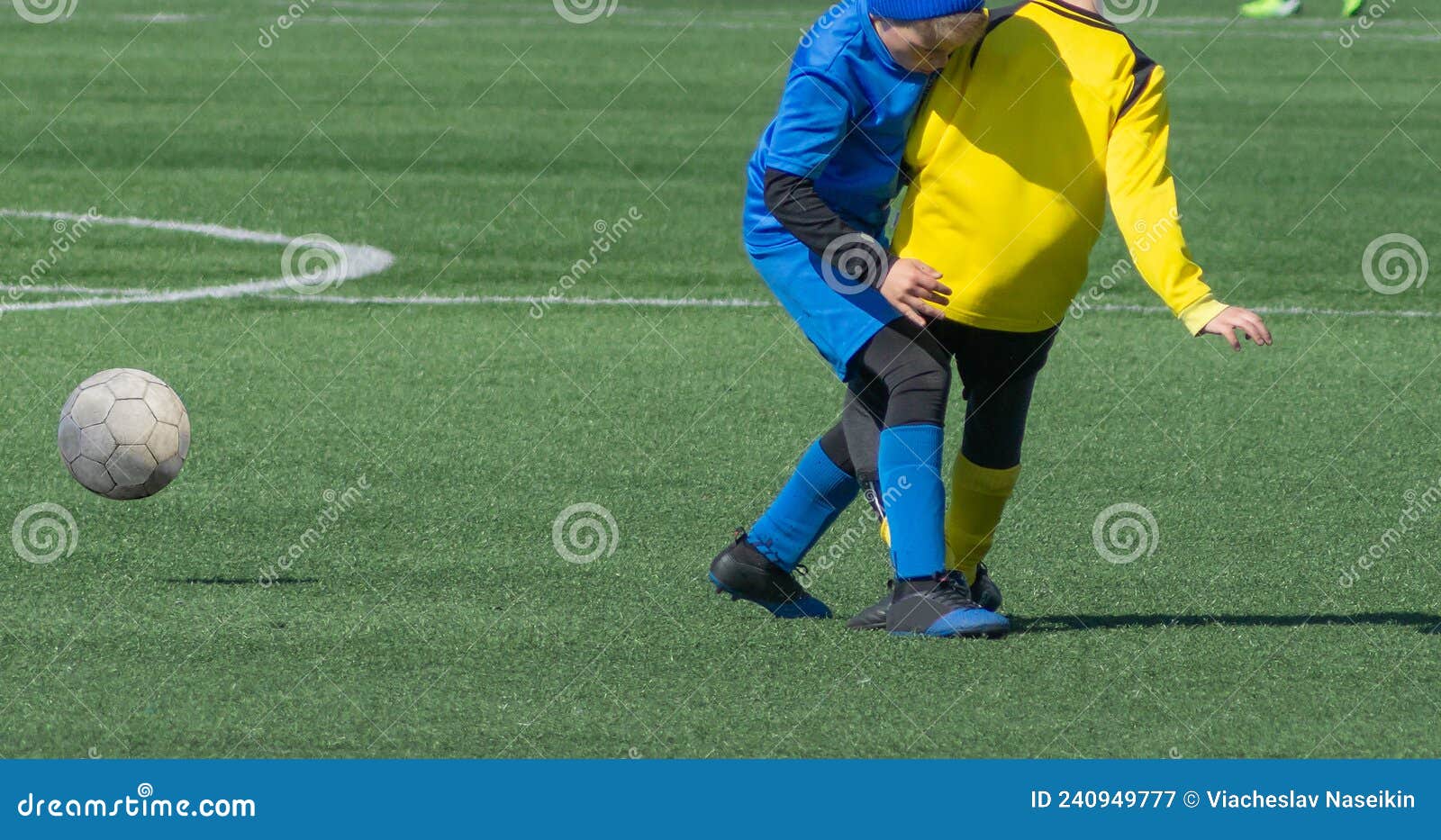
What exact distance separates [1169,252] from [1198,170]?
11.8 m

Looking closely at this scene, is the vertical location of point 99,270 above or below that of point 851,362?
above

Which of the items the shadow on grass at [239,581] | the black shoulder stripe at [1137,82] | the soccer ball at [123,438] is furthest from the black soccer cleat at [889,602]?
the soccer ball at [123,438]

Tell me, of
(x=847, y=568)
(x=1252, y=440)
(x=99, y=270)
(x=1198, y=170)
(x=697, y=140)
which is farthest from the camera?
(x=697, y=140)

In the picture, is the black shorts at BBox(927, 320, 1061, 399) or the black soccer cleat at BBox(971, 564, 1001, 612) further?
the black soccer cleat at BBox(971, 564, 1001, 612)

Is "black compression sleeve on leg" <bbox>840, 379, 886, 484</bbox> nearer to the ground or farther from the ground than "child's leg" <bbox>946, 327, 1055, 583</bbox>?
farther from the ground

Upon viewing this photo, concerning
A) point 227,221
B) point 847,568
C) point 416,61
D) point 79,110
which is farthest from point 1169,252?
point 416,61

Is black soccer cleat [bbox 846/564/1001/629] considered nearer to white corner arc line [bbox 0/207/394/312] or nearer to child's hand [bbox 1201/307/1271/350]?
child's hand [bbox 1201/307/1271/350]

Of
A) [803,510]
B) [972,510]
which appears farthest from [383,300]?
[972,510]

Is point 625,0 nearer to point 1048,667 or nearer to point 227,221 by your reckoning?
point 227,221

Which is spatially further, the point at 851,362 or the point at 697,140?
the point at 697,140

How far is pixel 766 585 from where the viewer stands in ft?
20.1

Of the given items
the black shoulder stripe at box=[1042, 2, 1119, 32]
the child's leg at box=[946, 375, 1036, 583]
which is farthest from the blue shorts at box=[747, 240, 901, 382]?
the black shoulder stripe at box=[1042, 2, 1119, 32]

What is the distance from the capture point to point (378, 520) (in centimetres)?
721

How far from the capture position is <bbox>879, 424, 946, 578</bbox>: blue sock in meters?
5.59
